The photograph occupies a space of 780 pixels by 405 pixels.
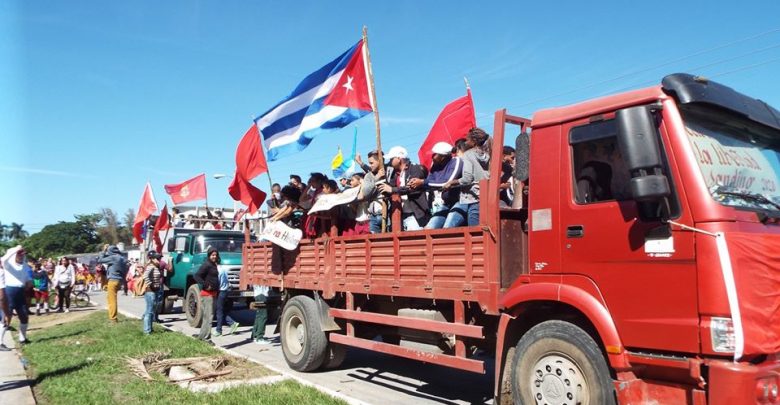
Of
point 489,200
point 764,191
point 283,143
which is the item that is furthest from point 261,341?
point 764,191

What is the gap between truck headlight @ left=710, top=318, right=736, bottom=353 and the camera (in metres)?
3.37

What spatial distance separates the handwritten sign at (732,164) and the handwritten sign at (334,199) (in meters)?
3.89

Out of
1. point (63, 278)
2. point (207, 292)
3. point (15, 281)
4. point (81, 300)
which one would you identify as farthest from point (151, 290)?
point (81, 300)

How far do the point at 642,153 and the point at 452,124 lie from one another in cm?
619

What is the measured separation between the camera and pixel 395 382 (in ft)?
23.7

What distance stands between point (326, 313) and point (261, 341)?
3.41 m

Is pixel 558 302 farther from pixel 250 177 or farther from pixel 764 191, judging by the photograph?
pixel 250 177

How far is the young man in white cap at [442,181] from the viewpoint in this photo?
593 centimetres

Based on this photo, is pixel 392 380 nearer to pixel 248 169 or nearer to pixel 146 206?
pixel 248 169

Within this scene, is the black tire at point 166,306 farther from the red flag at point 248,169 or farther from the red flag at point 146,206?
the red flag at point 248,169

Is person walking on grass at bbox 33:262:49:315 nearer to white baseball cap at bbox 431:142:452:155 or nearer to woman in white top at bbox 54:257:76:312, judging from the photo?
woman in white top at bbox 54:257:76:312

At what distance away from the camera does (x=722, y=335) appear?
3408 mm

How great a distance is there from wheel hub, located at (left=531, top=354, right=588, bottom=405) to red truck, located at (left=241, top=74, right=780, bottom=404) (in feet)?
0.03

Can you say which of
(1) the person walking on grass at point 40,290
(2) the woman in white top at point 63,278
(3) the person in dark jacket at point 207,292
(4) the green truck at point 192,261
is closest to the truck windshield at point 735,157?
(3) the person in dark jacket at point 207,292
